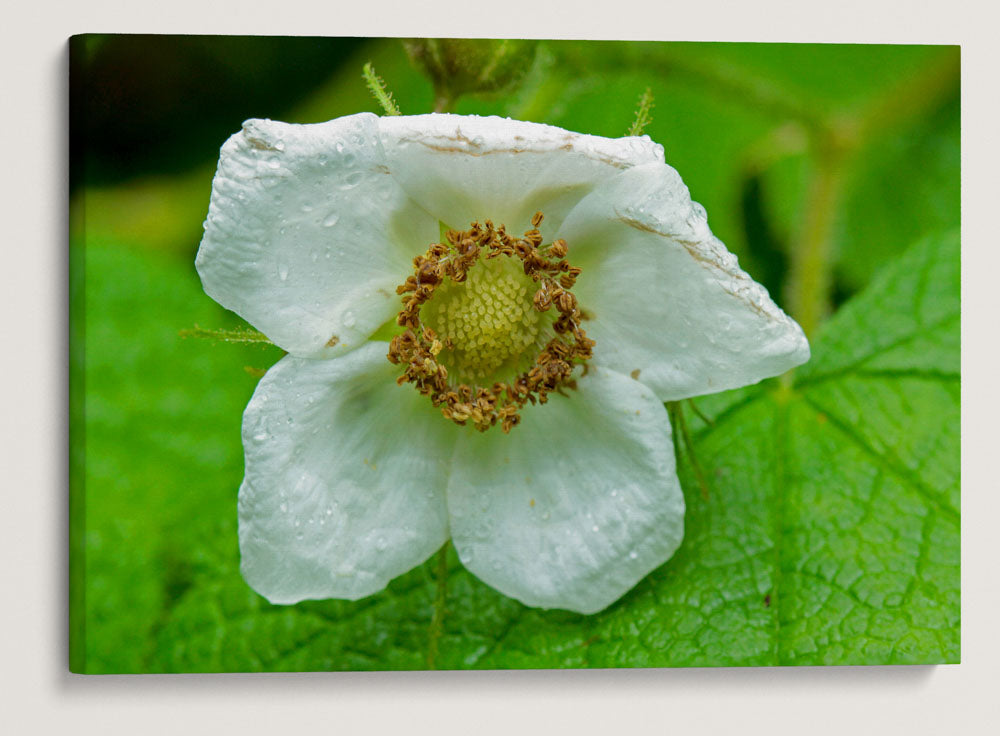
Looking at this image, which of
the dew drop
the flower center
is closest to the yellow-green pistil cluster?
the flower center

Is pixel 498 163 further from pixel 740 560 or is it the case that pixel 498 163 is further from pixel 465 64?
pixel 740 560

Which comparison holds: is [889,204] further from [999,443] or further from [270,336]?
[270,336]

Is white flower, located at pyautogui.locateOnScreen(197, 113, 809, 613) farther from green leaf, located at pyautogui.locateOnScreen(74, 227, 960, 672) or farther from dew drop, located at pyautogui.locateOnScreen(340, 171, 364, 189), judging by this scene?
green leaf, located at pyautogui.locateOnScreen(74, 227, 960, 672)

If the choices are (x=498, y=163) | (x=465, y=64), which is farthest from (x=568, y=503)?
(x=465, y=64)

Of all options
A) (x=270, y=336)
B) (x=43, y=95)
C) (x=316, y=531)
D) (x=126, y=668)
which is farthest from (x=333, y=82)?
(x=126, y=668)

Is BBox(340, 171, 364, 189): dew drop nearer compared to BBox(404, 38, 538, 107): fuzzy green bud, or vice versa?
BBox(340, 171, 364, 189): dew drop

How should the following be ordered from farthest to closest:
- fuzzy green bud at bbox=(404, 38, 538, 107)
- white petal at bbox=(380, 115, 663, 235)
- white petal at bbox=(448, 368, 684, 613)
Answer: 1. fuzzy green bud at bbox=(404, 38, 538, 107)
2. white petal at bbox=(448, 368, 684, 613)
3. white petal at bbox=(380, 115, 663, 235)
